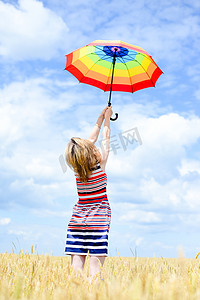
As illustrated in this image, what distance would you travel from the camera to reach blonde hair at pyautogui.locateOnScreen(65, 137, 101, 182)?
406 centimetres

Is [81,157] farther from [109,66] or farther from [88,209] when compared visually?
[109,66]

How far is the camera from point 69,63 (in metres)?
5.75

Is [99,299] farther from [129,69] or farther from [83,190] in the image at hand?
[129,69]

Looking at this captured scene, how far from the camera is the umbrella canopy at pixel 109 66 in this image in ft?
18.2

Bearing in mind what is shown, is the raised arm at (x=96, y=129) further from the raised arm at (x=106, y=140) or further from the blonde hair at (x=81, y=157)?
the blonde hair at (x=81, y=157)

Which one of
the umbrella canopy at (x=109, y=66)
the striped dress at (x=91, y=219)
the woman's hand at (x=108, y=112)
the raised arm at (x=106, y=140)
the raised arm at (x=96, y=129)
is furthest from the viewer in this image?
the umbrella canopy at (x=109, y=66)

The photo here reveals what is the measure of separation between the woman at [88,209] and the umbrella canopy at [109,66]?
166 cm

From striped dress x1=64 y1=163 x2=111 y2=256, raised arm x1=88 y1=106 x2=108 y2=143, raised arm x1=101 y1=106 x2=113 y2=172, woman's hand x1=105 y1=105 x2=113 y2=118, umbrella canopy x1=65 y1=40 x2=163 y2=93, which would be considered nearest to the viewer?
striped dress x1=64 y1=163 x2=111 y2=256

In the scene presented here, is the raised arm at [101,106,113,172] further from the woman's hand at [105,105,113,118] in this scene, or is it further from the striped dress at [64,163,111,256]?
the striped dress at [64,163,111,256]

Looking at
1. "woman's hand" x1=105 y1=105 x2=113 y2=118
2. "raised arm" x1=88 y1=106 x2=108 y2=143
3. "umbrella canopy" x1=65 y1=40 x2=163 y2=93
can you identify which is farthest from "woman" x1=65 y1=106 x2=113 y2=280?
"umbrella canopy" x1=65 y1=40 x2=163 y2=93

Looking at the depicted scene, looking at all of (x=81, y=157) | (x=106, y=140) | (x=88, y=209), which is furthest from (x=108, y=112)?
(x=88, y=209)

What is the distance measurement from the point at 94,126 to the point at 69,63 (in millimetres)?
1608

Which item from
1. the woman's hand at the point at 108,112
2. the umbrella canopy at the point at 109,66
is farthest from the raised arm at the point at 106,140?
the umbrella canopy at the point at 109,66

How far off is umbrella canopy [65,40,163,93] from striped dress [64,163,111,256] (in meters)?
1.89
